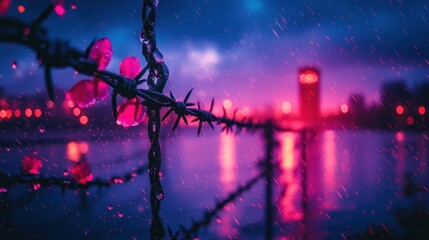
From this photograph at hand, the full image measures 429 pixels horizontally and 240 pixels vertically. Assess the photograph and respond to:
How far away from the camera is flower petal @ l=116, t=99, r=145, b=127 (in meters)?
1.08

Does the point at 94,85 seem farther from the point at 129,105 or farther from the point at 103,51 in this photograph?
the point at 129,105

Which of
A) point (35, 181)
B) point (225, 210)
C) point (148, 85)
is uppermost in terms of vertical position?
point (148, 85)

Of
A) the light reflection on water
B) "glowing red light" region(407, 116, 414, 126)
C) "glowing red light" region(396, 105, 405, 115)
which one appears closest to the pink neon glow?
the light reflection on water

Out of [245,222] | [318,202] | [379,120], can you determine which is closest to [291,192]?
[318,202]

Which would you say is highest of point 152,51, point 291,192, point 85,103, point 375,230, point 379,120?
point 379,120

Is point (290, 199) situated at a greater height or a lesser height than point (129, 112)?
lesser

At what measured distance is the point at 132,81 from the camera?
92 centimetres

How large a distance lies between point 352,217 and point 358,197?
1615mm

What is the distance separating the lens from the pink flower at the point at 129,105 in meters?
1.08

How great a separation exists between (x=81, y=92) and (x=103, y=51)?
15 cm

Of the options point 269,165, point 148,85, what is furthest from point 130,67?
point 269,165

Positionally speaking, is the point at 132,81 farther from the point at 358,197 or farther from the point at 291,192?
the point at 358,197

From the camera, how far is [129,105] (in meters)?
1.09

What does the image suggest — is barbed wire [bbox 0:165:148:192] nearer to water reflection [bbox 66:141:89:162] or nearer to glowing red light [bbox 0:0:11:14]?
glowing red light [bbox 0:0:11:14]
